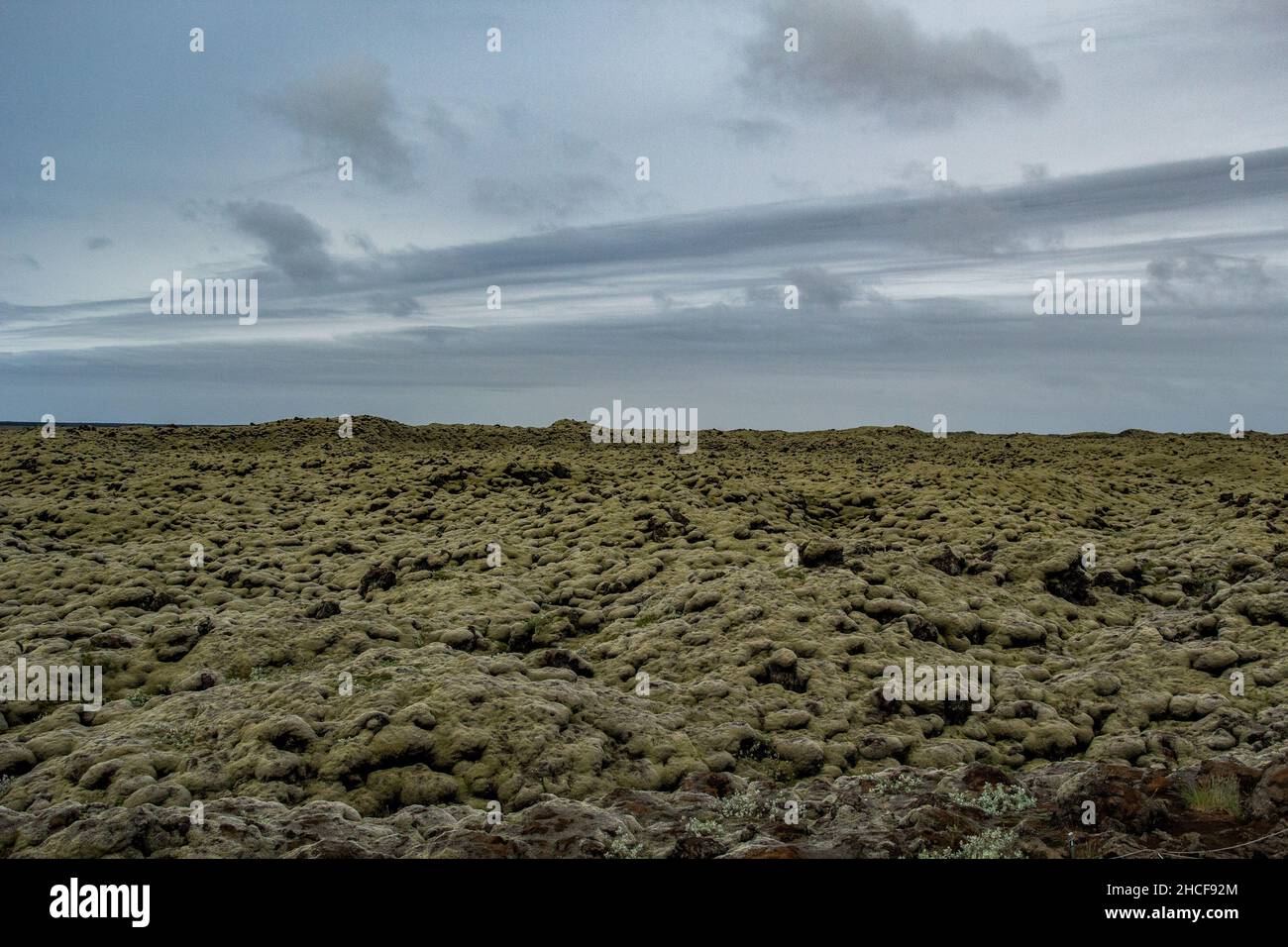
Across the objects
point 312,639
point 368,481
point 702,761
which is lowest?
point 702,761

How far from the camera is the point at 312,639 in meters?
14.8

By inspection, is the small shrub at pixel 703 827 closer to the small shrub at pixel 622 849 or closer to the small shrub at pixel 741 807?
the small shrub at pixel 741 807

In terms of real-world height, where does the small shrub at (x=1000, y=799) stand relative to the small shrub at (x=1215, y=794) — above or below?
below

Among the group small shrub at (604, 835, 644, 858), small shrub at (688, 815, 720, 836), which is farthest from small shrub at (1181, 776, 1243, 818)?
small shrub at (604, 835, 644, 858)

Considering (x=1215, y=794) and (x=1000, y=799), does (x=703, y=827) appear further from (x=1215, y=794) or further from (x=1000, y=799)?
(x=1215, y=794)

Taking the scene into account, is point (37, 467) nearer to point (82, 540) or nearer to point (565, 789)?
point (82, 540)

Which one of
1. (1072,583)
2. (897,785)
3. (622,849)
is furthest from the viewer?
(1072,583)

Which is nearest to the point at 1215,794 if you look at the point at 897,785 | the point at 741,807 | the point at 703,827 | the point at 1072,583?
the point at 897,785

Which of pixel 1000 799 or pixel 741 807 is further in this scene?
pixel 741 807

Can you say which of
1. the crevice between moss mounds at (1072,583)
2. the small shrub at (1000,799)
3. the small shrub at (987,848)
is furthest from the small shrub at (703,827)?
the crevice between moss mounds at (1072,583)
